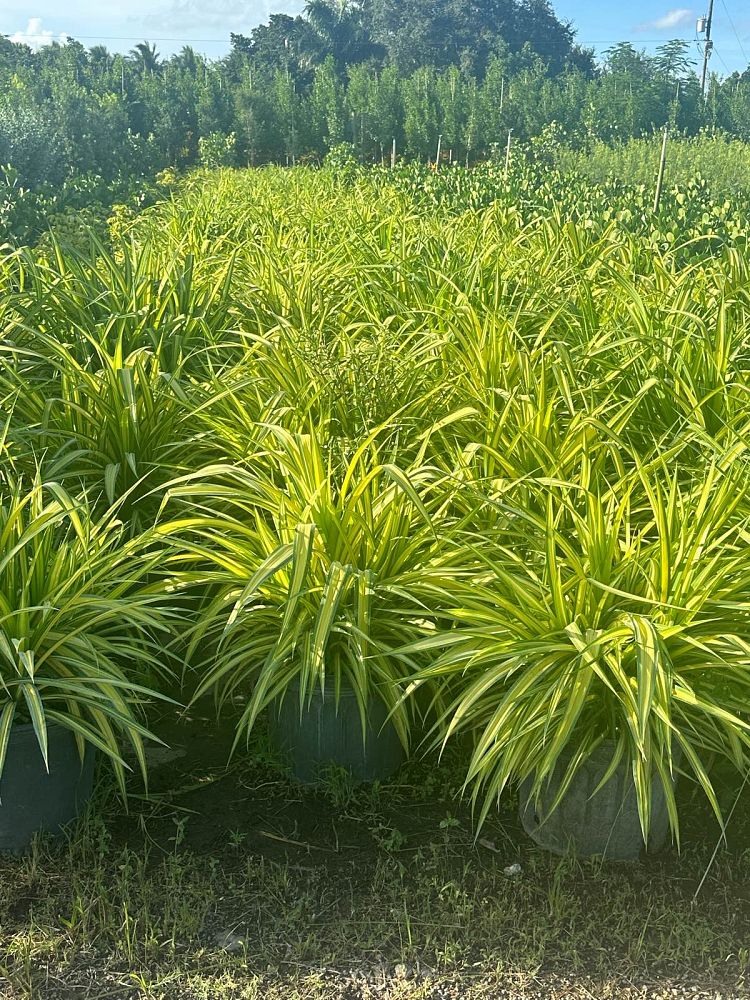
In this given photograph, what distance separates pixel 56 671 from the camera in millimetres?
2139

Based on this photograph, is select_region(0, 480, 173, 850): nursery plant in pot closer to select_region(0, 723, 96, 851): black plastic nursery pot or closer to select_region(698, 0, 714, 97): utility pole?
select_region(0, 723, 96, 851): black plastic nursery pot

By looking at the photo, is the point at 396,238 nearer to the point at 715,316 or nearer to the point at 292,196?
the point at 715,316

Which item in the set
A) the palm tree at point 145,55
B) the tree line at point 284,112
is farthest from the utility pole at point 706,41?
the palm tree at point 145,55

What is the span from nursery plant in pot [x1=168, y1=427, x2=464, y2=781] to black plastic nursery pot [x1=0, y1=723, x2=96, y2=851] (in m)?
0.33

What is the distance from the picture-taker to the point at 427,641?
6.85ft

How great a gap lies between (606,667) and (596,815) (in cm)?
35

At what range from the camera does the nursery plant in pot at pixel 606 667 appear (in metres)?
1.92

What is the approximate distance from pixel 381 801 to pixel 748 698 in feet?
2.97

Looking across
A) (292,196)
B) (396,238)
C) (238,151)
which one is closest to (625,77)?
(238,151)

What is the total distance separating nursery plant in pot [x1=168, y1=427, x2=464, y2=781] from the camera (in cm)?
218

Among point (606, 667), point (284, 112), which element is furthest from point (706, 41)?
point (606, 667)

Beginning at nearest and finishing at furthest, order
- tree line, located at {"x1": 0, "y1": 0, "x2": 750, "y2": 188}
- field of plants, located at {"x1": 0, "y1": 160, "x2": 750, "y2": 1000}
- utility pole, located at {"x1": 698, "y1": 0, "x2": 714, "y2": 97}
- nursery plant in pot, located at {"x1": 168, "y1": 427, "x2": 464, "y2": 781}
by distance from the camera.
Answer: field of plants, located at {"x1": 0, "y1": 160, "x2": 750, "y2": 1000}, nursery plant in pot, located at {"x1": 168, "y1": 427, "x2": 464, "y2": 781}, tree line, located at {"x1": 0, "y1": 0, "x2": 750, "y2": 188}, utility pole, located at {"x1": 698, "y1": 0, "x2": 714, "y2": 97}

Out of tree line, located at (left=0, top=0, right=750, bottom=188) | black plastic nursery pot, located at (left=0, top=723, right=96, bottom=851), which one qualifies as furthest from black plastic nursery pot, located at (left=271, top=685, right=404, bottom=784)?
tree line, located at (left=0, top=0, right=750, bottom=188)

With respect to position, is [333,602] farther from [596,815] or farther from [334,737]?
[596,815]
